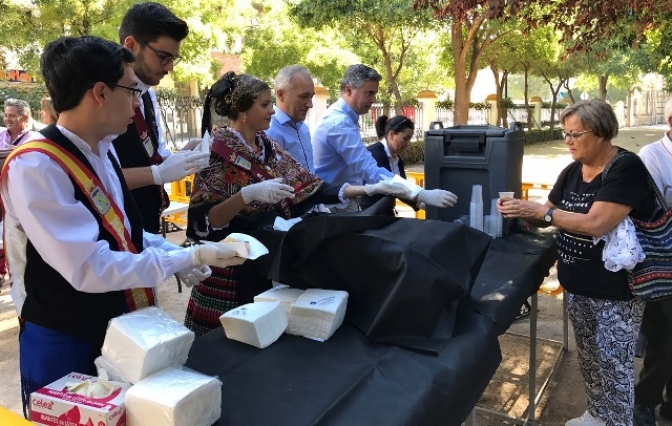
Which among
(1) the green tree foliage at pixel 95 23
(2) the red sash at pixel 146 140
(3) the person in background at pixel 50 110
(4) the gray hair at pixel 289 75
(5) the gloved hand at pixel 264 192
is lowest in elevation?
(5) the gloved hand at pixel 264 192

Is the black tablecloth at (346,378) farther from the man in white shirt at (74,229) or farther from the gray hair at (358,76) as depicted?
the gray hair at (358,76)

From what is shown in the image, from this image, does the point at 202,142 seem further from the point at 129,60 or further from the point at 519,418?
the point at 519,418

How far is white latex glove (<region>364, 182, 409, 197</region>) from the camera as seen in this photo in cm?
268

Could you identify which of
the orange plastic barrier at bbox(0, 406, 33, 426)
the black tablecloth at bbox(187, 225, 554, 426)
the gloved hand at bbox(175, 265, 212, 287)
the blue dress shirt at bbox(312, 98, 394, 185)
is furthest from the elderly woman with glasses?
the orange plastic barrier at bbox(0, 406, 33, 426)

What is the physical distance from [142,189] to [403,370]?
1.29 metres

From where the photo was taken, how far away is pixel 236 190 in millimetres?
2158

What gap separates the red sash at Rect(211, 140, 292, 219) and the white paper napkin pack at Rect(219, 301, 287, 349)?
0.71 metres

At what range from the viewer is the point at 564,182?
2555mm

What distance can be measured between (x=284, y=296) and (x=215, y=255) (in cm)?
36

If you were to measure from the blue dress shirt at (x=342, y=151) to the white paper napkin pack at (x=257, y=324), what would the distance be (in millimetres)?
1602

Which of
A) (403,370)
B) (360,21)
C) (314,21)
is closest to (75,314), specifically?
(403,370)

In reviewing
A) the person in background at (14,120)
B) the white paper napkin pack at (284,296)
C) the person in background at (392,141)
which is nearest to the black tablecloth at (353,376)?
the white paper napkin pack at (284,296)

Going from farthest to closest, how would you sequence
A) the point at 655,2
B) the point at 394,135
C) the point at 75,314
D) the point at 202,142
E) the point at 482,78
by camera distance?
the point at 482,78, the point at 655,2, the point at 394,135, the point at 202,142, the point at 75,314

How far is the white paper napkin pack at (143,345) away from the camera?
116 cm
